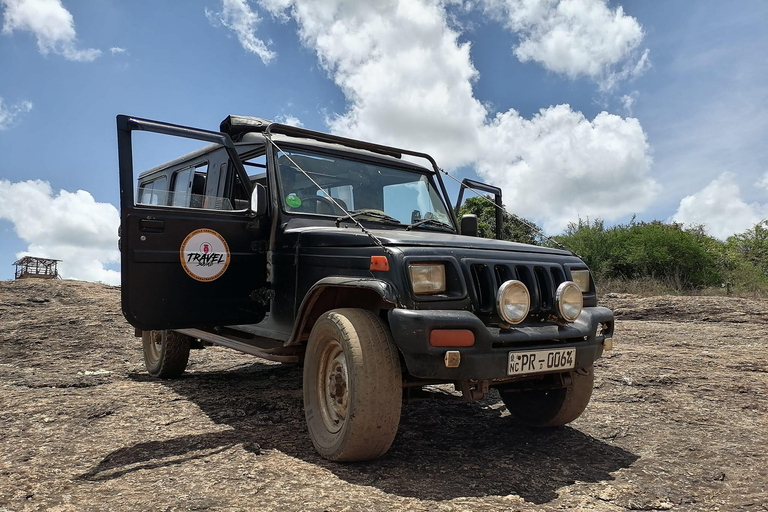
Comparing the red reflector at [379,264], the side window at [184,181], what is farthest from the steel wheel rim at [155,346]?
the red reflector at [379,264]

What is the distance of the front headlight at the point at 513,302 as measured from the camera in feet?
10.1

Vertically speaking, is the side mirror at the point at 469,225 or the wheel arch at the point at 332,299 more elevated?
the side mirror at the point at 469,225

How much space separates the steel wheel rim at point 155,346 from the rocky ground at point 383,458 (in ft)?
0.80

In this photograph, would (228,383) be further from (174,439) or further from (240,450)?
(240,450)

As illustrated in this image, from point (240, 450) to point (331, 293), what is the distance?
1094 millimetres

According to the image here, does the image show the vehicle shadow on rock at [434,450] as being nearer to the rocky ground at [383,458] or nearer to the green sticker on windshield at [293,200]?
the rocky ground at [383,458]

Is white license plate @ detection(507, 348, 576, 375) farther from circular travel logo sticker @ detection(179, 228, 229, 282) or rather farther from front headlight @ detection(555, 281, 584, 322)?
circular travel logo sticker @ detection(179, 228, 229, 282)

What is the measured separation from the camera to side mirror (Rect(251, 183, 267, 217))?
396 cm

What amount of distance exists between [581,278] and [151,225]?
2.93 m

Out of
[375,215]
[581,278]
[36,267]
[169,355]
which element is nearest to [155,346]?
[169,355]

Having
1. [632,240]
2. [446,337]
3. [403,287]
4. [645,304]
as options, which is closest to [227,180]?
[403,287]

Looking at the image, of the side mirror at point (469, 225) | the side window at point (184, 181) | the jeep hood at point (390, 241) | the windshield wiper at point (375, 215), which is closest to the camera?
the jeep hood at point (390, 241)

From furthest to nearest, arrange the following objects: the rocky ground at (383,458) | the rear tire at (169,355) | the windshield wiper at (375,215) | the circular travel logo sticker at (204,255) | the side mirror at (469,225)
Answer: the rear tire at (169,355) → the side mirror at (469,225) → the windshield wiper at (375,215) → the circular travel logo sticker at (204,255) → the rocky ground at (383,458)

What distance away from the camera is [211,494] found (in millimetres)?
2744
